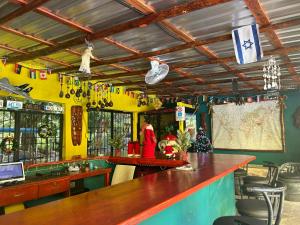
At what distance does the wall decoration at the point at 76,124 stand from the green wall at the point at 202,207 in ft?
11.8

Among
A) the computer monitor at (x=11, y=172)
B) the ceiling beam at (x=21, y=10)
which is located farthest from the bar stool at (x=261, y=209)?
the computer monitor at (x=11, y=172)

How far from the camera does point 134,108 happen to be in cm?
793

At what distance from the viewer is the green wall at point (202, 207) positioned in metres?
1.97

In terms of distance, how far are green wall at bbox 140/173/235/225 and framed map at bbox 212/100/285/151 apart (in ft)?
14.2

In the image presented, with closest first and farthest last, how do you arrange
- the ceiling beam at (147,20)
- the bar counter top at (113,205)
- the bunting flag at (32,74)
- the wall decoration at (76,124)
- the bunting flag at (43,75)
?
1. the bar counter top at (113,205)
2. the ceiling beam at (147,20)
3. the bunting flag at (32,74)
4. the bunting flag at (43,75)
5. the wall decoration at (76,124)

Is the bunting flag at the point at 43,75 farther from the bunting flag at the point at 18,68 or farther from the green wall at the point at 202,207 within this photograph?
the green wall at the point at 202,207

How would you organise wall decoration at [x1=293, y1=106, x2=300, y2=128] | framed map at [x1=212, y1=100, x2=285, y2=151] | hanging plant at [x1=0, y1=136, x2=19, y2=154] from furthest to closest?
framed map at [x1=212, y1=100, x2=285, y2=151]
wall decoration at [x1=293, y1=106, x2=300, y2=128]
hanging plant at [x1=0, y1=136, x2=19, y2=154]

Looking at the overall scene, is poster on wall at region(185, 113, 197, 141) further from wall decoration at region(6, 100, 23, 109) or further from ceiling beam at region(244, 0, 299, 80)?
wall decoration at region(6, 100, 23, 109)

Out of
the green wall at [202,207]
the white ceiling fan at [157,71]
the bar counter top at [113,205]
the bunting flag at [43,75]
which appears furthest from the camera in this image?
the bunting flag at [43,75]

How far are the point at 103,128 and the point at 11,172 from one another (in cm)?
351

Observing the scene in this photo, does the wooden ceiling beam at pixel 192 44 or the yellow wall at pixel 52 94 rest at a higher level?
the wooden ceiling beam at pixel 192 44

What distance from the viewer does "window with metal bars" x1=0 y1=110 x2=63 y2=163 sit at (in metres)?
4.65

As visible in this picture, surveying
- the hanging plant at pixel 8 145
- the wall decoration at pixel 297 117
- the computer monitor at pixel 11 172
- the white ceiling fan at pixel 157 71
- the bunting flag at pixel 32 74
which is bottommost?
the computer monitor at pixel 11 172

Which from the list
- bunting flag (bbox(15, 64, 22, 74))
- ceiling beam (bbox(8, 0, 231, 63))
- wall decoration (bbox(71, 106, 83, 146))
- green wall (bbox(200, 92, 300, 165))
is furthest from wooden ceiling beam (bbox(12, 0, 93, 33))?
green wall (bbox(200, 92, 300, 165))
